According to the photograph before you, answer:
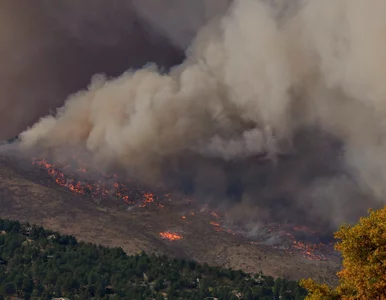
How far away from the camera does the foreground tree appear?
106 feet

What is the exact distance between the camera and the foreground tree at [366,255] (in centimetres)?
3241

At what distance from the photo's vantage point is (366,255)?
110 feet

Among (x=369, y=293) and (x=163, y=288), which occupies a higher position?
(x=163, y=288)

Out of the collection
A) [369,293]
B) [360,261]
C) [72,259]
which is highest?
[72,259]

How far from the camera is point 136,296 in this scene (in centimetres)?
16350

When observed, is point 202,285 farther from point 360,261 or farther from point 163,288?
point 360,261

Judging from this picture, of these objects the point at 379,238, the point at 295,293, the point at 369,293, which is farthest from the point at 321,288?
the point at 295,293

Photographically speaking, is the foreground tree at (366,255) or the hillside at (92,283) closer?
the foreground tree at (366,255)

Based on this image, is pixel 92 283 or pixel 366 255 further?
pixel 92 283

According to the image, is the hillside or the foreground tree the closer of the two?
the foreground tree

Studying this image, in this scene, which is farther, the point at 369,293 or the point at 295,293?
the point at 295,293

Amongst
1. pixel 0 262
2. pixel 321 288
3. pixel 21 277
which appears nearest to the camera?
pixel 321 288

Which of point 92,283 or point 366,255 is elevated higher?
point 92,283

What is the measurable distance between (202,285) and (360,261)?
16379cm
